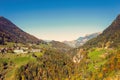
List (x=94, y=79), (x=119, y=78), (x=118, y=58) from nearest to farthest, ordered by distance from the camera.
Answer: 1. (x=119, y=78)
2. (x=94, y=79)
3. (x=118, y=58)

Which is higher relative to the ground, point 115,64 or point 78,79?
point 115,64

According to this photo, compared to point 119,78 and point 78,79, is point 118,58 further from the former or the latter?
point 119,78

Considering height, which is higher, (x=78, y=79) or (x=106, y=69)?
(x=106, y=69)

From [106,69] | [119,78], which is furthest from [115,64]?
[119,78]

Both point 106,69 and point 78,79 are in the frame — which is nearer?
point 106,69

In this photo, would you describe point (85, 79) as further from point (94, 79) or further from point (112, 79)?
point (112, 79)

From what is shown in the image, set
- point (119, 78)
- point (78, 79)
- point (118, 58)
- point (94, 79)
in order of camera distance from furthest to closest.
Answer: point (78, 79), point (118, 58), point (94, 79), point (119, 78)

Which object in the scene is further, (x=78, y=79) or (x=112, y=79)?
(x=78, y=79)

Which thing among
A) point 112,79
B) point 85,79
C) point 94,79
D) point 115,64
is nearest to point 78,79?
point 85,79

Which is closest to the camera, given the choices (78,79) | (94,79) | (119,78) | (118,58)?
(119,78)

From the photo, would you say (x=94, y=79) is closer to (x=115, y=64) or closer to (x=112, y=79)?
(x=115, y=64)
